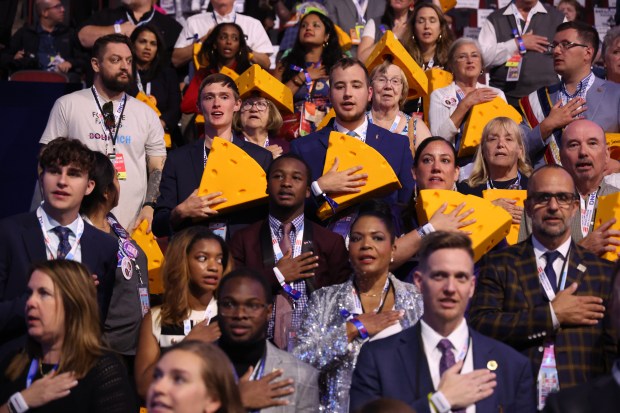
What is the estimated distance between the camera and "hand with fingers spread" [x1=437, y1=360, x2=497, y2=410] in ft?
15.2

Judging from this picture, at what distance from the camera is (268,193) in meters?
6.55

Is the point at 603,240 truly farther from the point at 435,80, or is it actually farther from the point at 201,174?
the point at 435,80

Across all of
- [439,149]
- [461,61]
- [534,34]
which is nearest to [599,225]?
[439,149]

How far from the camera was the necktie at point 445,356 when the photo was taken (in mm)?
4793

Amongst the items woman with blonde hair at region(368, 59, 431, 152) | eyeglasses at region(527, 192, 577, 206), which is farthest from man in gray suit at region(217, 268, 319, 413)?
woman with blonde hair at region(368, 59, 431, 152)

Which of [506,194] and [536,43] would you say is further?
[536,43]

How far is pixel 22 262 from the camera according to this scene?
5.65 meters

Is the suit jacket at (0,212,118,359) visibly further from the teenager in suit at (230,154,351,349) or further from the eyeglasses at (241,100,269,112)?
the eyeglasses at (241,100,269,112)

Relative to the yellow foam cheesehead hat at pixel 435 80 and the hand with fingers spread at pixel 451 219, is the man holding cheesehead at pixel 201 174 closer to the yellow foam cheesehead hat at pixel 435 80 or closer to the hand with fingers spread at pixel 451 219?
the hand with fingers spread at pixel 451 219

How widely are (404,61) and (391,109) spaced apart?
645mm

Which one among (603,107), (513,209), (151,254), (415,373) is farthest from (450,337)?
(603,107)

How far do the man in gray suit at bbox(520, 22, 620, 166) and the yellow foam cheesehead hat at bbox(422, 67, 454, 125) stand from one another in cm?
66

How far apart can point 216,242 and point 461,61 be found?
12.2 ft

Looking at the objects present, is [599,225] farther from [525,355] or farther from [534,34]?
[534,34]
